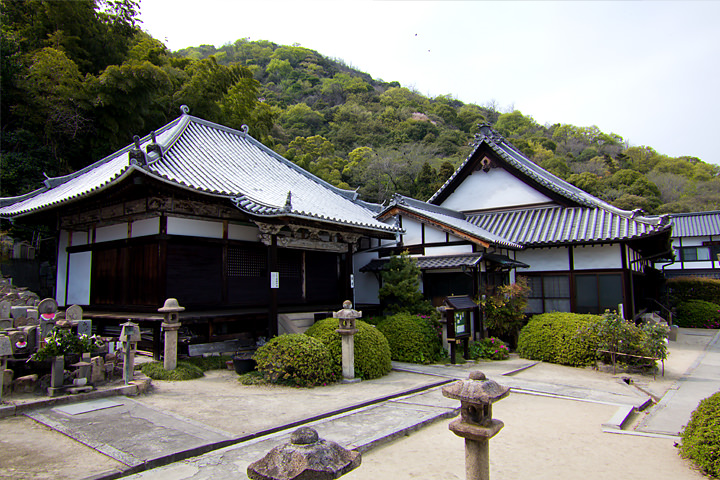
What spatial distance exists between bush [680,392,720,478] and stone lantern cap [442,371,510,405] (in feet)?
10.5

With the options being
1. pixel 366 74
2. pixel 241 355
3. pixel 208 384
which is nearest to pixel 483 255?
pixel 241 355

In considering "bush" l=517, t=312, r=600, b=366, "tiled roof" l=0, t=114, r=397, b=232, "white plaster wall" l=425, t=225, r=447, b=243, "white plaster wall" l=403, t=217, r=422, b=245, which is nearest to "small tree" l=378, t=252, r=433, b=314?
"tiled roof" l=0, t=114, r=397, b=232

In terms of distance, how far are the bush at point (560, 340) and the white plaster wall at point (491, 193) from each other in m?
7.10

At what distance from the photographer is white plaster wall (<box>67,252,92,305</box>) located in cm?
1297

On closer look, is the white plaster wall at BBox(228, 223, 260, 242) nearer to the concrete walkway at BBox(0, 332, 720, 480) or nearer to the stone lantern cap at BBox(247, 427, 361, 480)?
the concrete walkway at BBox(0, 332, 720, 480)

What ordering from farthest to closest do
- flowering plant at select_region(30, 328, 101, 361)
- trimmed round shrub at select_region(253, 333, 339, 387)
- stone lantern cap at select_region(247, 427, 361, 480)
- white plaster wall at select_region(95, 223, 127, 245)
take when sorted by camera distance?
1. white plaster wall at select_region(95, 223, 127, 245)
2. trimmed round shrub at select_region(253, 333, 339, 387)
3. flowering plant at select_region(30, 328, 101, 361)
4. stone lantern cap at select_region(247, 427, 361, 480)

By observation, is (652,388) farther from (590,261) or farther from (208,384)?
(208,384)

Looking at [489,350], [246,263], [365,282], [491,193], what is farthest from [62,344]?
[491,193]

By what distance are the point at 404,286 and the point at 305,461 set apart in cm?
1122

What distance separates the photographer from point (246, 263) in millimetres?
12625

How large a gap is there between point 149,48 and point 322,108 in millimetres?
53729

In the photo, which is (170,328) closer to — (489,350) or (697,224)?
(489,350)

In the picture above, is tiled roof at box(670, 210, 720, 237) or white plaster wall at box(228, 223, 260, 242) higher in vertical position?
tiled roof at box(670, 210, 720, 237)

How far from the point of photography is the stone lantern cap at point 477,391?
3.61 m
